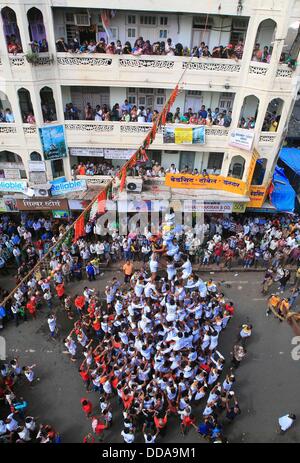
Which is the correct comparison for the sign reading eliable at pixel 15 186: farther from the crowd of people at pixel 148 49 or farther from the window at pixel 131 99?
the window at pixel 131 99

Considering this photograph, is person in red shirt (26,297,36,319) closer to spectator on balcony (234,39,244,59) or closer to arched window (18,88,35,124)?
arched window (18,88,35,124)

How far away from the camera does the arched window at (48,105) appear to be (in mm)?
16672

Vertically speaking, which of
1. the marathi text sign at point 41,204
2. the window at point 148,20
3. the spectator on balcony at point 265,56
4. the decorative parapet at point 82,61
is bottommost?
the marathi text sign at point 41,204

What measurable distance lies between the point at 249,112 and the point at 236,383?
1264 cm

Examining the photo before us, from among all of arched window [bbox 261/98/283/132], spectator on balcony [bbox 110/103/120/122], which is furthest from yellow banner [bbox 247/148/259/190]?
spectator on balcony [bbox 110/103/120/122]

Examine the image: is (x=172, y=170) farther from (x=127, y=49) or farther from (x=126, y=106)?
(x=127, y=49)

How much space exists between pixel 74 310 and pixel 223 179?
386 inches

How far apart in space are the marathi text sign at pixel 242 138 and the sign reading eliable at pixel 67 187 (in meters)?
7.81

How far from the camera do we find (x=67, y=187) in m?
18.1

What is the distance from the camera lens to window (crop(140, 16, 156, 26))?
52.5ft

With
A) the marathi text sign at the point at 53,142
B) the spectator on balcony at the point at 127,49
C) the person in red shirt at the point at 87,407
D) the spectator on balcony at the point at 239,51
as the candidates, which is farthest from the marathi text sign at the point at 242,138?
the person in red shirt at the point at 87,407

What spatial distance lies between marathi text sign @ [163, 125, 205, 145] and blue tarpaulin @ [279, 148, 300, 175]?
8.40 meters

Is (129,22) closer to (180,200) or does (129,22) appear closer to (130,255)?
(180,200)
